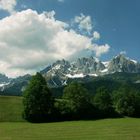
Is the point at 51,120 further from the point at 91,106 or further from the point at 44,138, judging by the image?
the point at 44,138

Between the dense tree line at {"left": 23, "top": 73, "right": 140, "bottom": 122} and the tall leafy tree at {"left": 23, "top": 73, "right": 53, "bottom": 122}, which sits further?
the dense tree line at {"left": 23, "top": 73, "right": 140, "bottom": 122}

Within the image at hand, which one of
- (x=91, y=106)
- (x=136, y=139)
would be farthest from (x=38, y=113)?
(x=136, y=139)

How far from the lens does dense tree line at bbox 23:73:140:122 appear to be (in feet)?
424

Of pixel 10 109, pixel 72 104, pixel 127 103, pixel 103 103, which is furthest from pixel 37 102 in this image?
pixel 127 103

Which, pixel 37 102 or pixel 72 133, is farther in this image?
pixel 37 102

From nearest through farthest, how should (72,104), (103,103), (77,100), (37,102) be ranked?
(37,102), (72,104), (77,100), (103,103)

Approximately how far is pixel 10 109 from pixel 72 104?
21.2 meters

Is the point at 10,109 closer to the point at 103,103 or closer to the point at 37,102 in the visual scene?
the point at 37,102

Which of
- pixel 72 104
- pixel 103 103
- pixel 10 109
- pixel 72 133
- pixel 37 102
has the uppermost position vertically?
pixel 103 103

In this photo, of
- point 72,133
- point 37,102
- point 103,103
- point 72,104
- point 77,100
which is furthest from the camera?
point 103,103

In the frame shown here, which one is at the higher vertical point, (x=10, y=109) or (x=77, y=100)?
(x=77, y=100)

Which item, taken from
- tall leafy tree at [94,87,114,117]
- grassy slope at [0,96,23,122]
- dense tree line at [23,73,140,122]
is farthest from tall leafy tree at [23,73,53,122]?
tall leafy tree at [94,87,114,117]

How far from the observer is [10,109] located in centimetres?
13425

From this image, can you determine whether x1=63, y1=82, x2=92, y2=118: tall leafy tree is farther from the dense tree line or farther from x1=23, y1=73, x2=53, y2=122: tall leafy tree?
x1=23, y1=73, x2=53, y2=122: tall leafy tree
